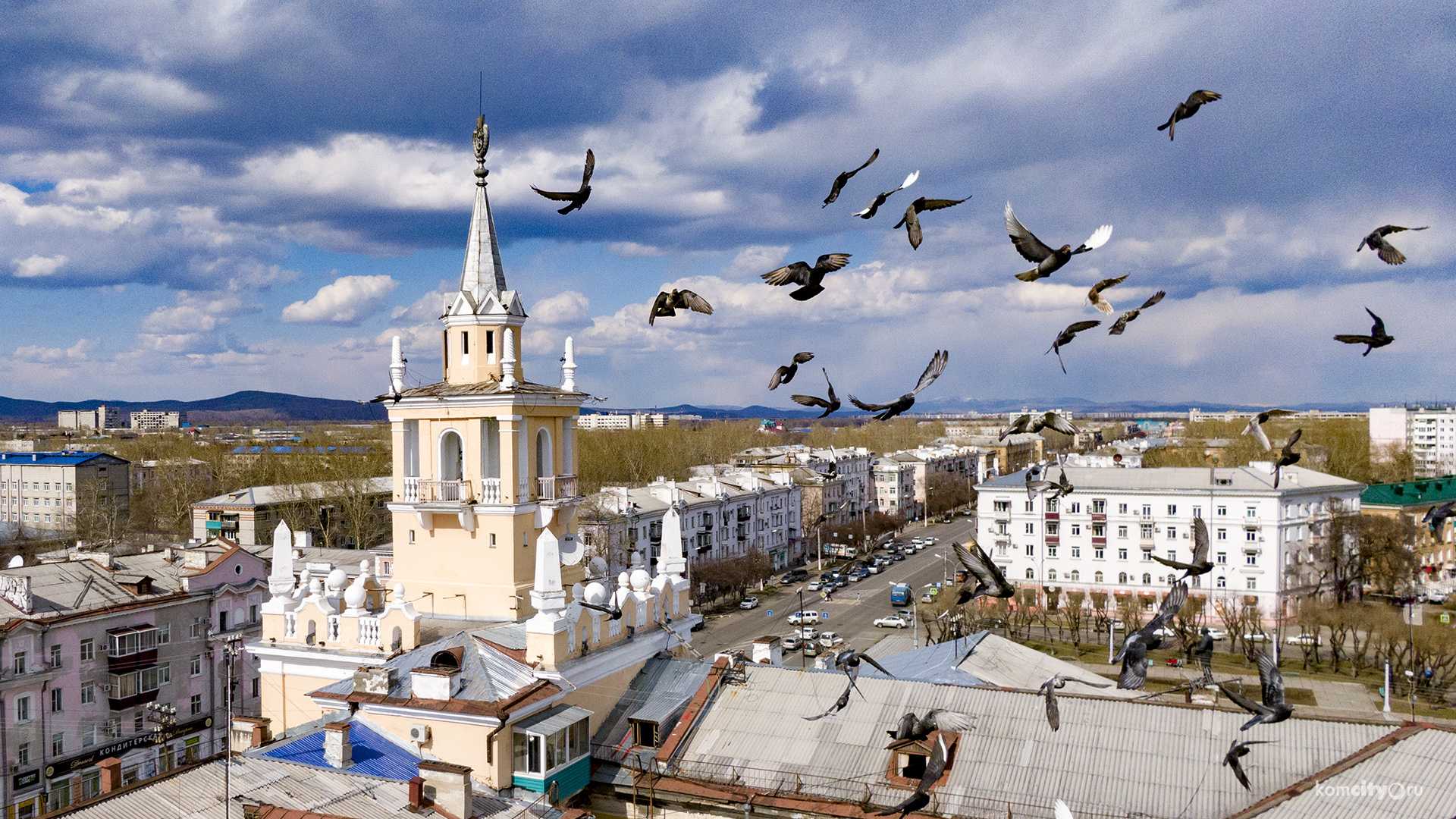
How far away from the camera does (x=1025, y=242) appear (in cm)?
1060

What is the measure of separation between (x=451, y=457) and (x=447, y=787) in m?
8.77

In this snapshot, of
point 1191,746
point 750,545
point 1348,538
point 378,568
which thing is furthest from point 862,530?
point 1191,746

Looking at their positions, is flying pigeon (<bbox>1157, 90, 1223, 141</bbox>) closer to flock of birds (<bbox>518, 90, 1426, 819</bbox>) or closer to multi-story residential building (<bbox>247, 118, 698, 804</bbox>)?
flock of birds (<bbox>518, 90, 1426, 819</bbox>)

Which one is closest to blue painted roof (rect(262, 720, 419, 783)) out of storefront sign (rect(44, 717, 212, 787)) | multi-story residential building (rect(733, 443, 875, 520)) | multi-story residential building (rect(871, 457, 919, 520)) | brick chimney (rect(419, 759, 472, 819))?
brick chimney (rect(419, 759, 472, 819))

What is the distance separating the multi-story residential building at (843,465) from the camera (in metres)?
112

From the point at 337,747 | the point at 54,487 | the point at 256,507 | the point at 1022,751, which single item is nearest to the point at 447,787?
the point at 337,747

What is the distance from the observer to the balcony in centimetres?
2161

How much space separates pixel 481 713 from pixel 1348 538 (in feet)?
238

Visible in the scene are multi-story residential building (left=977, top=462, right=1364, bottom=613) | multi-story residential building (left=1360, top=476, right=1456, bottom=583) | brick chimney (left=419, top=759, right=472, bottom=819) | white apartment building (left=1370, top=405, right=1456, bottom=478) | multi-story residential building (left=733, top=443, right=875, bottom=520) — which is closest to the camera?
brick chimney (left=419, top=759, right=472, bottom=819)

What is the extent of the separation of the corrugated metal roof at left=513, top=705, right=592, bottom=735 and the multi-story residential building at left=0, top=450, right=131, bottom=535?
103 meters

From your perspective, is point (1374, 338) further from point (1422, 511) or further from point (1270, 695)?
point (1422, 511)

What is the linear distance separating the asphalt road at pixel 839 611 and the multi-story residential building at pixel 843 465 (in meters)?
13.3

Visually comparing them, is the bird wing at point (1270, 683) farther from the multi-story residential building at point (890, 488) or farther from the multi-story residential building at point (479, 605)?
the multi-story residential building at point (890, 488)

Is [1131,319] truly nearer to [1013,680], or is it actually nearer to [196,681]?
[1013,680]
